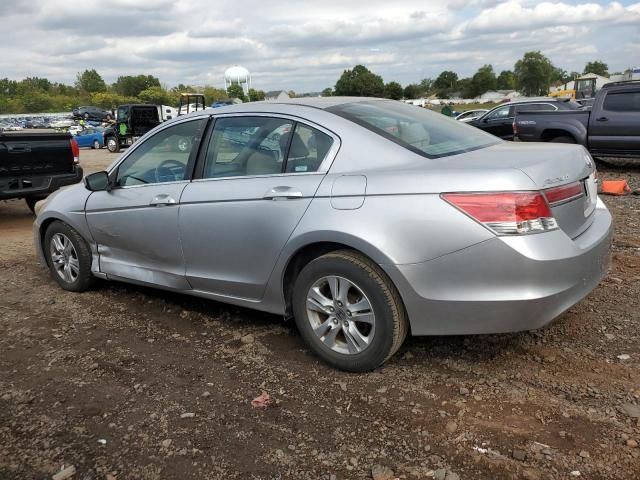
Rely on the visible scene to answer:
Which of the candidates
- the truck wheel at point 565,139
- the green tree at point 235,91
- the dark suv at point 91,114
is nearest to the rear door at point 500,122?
the truck wheel at point 565,139

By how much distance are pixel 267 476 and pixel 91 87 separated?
138982 millimetres

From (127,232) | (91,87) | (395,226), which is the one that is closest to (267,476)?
(395,226)

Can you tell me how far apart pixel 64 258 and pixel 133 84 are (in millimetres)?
126005

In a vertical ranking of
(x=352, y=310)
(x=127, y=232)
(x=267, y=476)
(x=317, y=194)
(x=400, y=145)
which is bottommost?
(x=267, y=476)

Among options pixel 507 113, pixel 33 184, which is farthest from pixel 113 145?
pixel 33 184

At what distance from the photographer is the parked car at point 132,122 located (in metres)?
26.1

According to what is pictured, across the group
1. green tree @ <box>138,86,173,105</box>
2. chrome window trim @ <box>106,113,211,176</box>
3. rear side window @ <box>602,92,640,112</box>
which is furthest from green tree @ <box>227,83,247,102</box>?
chrome window trim @ <box>106,113,211,176</box>

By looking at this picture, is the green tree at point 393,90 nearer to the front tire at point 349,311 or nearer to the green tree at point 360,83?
the green tree at point 360,83

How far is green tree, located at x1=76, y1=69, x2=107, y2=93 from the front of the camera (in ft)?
415

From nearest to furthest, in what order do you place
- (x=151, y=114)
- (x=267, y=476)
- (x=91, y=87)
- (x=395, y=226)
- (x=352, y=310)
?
(x=267, y=476), (x=395, y=226), (x=352, y=310), (x=151, y=114), (x=91, y=87)

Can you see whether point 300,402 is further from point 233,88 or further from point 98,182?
point 233,88

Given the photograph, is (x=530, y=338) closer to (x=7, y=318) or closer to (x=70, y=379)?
(x=70, y=379)

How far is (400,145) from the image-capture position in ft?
11.0

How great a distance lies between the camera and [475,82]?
115000 millimetres
